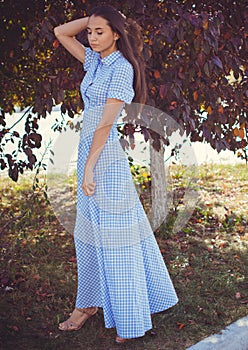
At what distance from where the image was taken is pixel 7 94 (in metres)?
5.75

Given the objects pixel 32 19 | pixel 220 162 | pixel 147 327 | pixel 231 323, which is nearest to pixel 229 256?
pixel 231 323

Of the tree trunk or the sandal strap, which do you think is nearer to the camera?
the sandal strap

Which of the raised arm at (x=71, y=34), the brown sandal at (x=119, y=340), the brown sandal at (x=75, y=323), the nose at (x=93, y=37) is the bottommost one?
the brown sandal at (x=119, y=340)

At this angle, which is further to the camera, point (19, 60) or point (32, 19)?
point (19, 60)

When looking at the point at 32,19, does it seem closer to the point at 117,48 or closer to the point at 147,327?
the point at 117,48

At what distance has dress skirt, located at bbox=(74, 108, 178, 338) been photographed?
3.14 m

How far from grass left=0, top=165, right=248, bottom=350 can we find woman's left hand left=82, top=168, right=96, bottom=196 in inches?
34.9

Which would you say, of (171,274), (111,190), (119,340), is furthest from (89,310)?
(171,274)

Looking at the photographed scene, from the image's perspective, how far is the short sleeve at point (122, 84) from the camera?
9.69ft

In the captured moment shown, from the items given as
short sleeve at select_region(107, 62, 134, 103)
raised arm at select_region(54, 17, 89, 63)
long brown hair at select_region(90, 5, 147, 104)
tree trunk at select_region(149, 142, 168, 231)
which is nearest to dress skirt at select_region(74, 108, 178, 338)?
short sleeve at select_region(107, 62, 134, 103)

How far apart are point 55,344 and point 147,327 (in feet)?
1.74

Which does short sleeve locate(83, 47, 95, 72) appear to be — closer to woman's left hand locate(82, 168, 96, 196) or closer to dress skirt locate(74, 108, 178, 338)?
dress skirt locate(74, 108, 178, 338)

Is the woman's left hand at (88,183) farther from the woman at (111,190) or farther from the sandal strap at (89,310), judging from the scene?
the sandal strap at (89,310)

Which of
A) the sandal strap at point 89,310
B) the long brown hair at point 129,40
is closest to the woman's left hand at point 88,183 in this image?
the long brown hair at point 129,40
